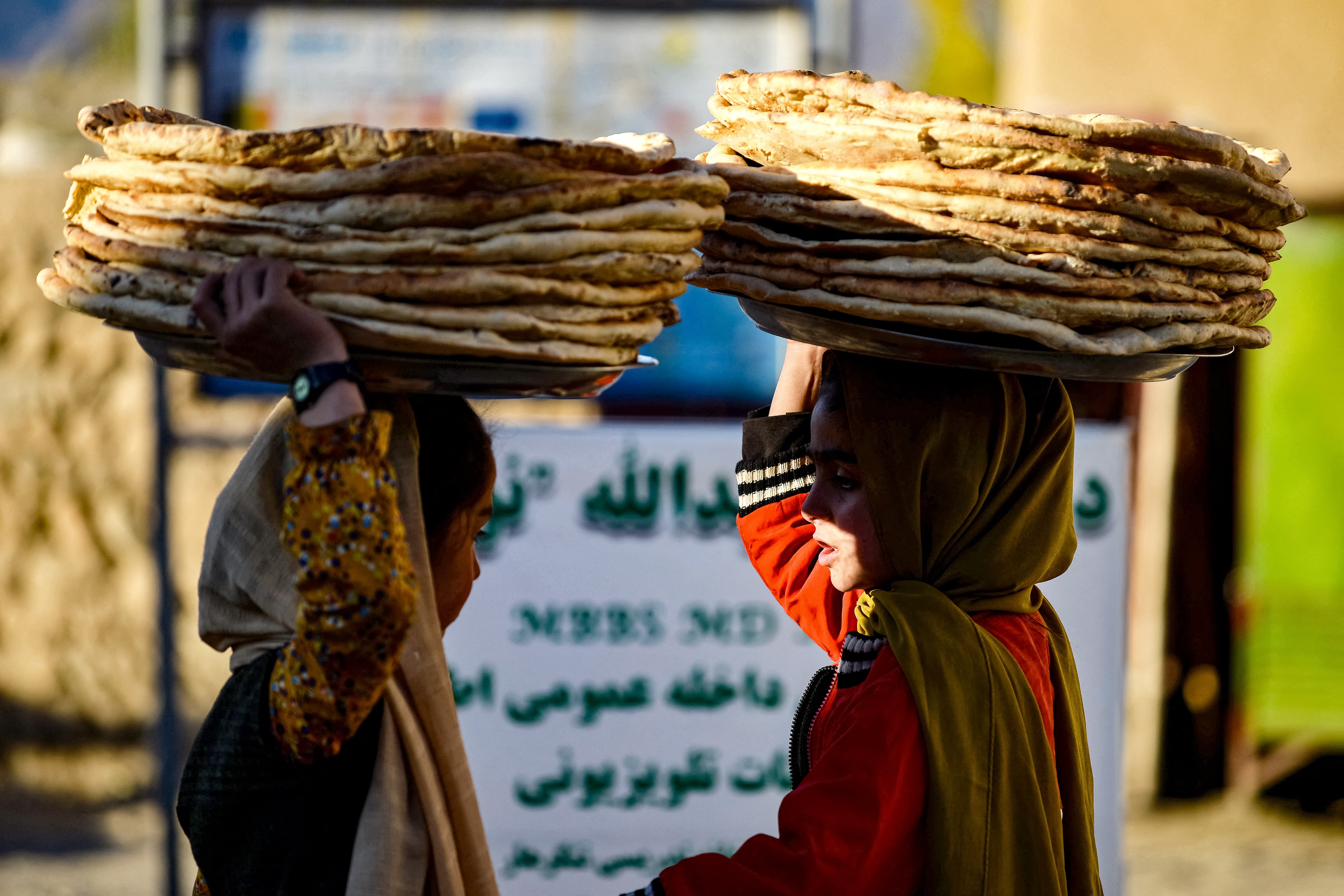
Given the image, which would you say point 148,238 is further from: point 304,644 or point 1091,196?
point 1091,196

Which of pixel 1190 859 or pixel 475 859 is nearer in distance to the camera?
pixel 475 859

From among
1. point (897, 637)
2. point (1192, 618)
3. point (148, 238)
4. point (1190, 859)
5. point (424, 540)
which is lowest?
point (1190, 859)

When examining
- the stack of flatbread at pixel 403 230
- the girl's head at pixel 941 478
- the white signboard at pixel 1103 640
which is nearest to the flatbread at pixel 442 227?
the stack of flatbread at pixel 403 230

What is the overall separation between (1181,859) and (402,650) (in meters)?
4.43

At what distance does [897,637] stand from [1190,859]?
4033 millimetres

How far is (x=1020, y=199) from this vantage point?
1.28 m

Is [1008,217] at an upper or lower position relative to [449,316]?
upper

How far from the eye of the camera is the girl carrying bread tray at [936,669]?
1.44 metres

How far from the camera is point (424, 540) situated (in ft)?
4.79

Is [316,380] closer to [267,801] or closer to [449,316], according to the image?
Answer: [449,316]

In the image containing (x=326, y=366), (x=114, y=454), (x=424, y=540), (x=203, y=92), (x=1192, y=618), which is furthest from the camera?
(x=1192, y=618)

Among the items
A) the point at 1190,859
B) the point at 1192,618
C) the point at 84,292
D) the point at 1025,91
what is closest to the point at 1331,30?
the point at 1025,91

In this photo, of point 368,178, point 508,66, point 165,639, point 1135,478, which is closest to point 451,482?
point 368,178

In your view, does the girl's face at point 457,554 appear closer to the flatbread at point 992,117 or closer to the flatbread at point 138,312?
the flatbread at point 138,312
